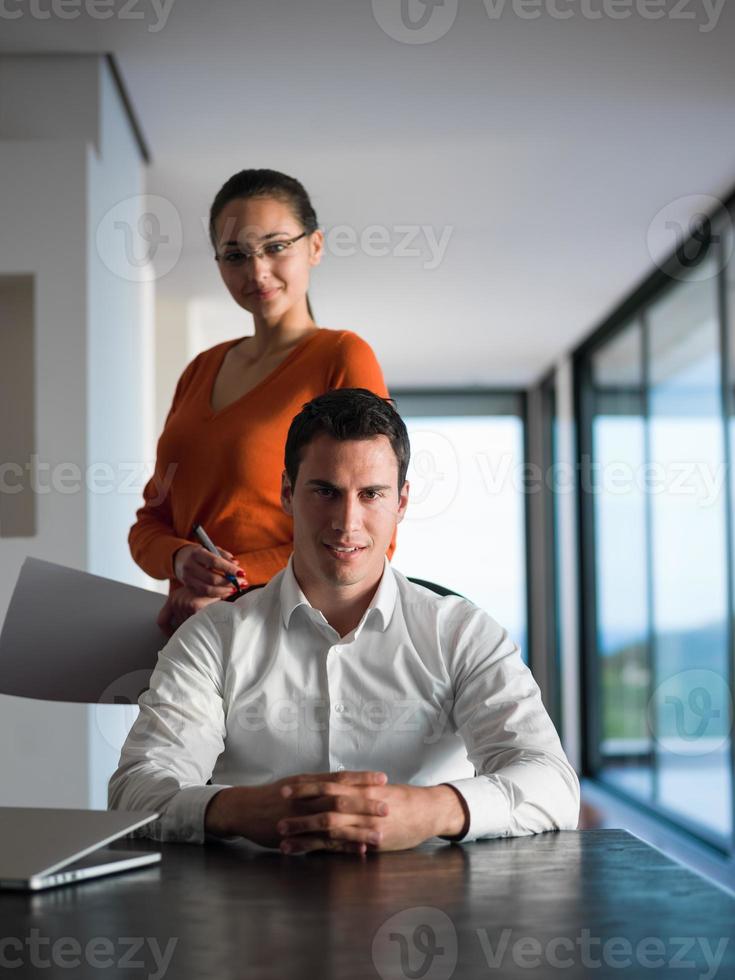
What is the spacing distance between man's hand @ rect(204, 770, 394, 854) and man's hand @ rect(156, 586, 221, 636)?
556 mm

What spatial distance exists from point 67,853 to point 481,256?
5.06m

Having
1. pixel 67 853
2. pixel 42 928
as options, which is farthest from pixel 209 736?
pixel 42 928

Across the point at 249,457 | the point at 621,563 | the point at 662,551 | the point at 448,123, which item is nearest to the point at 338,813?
the point at 249,457

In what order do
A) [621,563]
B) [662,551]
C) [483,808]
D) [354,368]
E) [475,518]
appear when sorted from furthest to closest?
1. [475,518]
2. [621,563]
3. [662,551]
4. [354,368]
5. [483,808]

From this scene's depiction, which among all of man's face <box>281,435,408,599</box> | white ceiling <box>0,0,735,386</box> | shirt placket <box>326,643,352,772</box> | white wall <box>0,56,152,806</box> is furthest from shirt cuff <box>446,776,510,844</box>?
white ceiling <box>0,0,735,386</box>

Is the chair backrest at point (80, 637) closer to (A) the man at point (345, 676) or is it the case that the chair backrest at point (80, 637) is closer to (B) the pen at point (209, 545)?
(B) the pen at point (209, 545)

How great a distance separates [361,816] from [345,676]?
1.35 feet

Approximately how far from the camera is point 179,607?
1.93 metres

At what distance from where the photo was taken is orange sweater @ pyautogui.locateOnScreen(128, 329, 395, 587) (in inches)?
76.9

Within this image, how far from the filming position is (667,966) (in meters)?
0.82

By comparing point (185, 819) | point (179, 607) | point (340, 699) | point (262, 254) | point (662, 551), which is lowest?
point (185, 819)

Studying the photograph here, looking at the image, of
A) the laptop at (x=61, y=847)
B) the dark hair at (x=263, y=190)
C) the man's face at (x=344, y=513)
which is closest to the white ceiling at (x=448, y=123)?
the dark hair at (x=263, y=190)

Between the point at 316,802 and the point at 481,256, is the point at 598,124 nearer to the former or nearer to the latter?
the point at 481,256

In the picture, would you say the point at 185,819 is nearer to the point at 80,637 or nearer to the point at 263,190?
the point at 80,637
